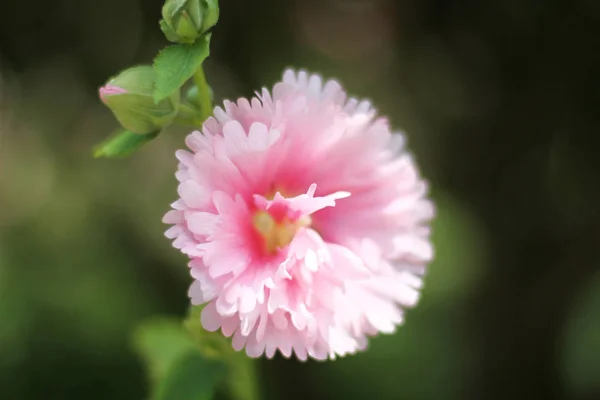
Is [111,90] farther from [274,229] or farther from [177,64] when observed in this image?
[274,229]

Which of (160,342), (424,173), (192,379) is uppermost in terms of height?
(424,173)

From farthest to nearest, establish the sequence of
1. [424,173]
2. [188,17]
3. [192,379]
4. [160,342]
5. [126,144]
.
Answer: [424,173] → [160,342] → [192,379] → [126,144] → [188,17]

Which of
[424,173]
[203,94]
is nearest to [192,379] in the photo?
[203,94]

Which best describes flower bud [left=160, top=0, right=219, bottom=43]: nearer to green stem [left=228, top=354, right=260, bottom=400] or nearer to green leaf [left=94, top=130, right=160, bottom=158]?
green leaf [left=94, top=130, right=160, bottom=158]

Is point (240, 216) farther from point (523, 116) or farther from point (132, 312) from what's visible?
point (523, 116)

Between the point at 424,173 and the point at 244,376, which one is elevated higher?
the point at 424,173

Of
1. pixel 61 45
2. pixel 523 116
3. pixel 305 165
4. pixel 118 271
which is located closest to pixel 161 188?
pixel 118 271

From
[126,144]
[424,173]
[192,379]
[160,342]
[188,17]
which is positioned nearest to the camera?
[188,17]
